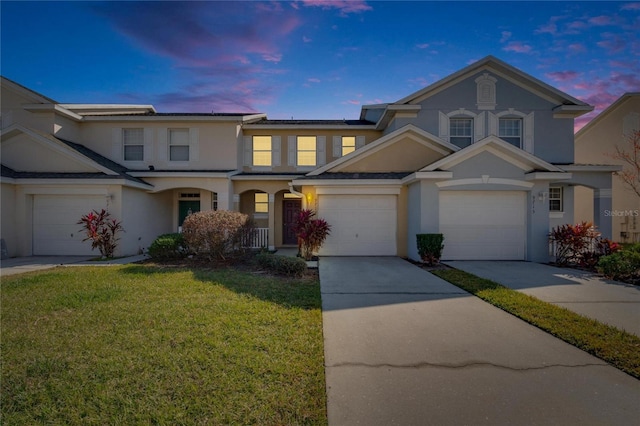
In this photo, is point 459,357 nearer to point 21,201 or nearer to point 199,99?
point 21,201

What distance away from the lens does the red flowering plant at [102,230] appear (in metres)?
11.4

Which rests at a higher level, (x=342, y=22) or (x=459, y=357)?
(x=342, y=22)

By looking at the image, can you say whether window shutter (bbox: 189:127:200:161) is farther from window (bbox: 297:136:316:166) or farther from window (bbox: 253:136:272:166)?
window (bbox: 297:136:316:166)

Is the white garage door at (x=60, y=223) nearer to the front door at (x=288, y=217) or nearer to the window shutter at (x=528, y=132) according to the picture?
the front door at (x=288, y=217)

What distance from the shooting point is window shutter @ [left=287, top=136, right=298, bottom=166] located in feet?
53.6

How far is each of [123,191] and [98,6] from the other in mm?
6477

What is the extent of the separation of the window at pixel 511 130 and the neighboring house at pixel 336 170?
49mm

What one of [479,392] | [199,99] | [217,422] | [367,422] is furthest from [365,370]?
[199,99]

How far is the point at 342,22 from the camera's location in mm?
10195

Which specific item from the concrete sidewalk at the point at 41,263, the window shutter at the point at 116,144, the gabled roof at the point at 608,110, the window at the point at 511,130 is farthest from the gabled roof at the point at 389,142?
the gabled roof at the point at 608,110

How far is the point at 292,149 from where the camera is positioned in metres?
16.3

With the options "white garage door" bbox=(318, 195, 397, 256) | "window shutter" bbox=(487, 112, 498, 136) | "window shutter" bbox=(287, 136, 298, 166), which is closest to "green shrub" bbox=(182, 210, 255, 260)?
"white garage door" bbox=(318, 195, 397, 256)

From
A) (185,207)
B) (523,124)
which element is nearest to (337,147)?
(185,207)

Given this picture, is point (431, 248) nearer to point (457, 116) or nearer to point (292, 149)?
point (457, 116)
